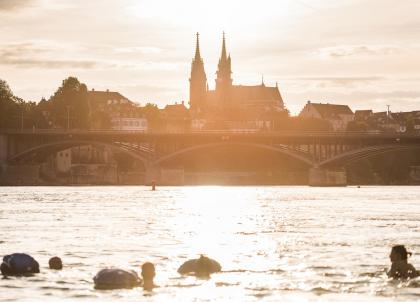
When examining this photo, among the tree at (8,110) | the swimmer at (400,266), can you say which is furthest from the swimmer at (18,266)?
the tree at (8,110)

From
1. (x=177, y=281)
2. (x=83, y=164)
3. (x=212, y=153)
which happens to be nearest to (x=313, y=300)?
(x=177, y=281)

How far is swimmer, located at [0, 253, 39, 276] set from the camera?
3275 cm

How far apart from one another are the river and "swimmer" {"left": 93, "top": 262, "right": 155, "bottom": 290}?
439 mm

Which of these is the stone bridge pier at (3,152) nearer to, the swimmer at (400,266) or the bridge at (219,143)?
the bridge at (219,143)

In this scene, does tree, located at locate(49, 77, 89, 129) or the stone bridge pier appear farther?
tree, located at locate(49, 77, 89, 129)

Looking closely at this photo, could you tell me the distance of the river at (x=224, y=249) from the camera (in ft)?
96.5

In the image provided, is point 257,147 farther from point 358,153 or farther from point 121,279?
point 121,279

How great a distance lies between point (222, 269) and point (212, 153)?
138107 millimetres

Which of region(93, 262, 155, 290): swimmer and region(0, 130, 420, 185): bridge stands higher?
region(0, 130, 420, 185): bridge

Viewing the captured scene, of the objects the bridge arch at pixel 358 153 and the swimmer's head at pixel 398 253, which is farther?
the bridge arch at pixel 358 153

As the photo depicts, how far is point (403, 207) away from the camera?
85875 millimetres

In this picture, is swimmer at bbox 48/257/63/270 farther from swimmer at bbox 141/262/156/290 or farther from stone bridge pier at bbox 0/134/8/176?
stone bridge pier at bbox 0/134/8/176

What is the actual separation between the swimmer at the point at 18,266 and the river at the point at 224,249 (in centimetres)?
43

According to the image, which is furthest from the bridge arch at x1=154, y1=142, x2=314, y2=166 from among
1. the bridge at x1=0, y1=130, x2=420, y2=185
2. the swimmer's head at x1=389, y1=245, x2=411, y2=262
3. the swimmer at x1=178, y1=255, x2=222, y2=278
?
the swimmer's head at x1=389, y1=245, x2=411, y2=262
